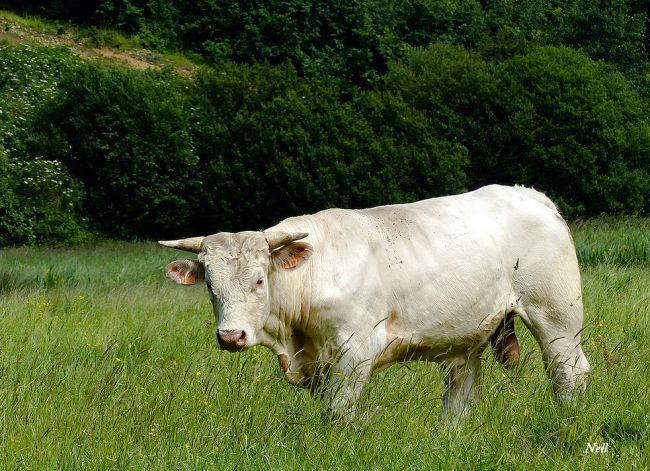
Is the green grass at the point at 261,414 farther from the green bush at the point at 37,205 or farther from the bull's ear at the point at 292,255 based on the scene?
the green bush at the point at 37,205

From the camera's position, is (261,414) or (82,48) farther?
(82,48)

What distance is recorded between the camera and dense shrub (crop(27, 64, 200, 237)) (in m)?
34.3

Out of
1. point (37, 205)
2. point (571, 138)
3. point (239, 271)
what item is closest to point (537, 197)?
point (239, 271)

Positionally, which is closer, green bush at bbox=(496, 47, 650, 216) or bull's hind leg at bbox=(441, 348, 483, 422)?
bull's hind leg at bbox=(441, 348, 483, 422)

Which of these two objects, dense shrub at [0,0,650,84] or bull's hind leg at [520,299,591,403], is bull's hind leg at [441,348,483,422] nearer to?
bull's hind leg at [520,299,591,403]

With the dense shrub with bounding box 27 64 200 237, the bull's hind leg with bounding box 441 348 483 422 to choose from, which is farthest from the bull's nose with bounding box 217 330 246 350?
the dense shrub with bounding box 27 64 200 237

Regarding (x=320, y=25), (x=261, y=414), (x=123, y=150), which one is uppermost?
(x=261, y=414)

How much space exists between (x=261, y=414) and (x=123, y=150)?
2874 cm

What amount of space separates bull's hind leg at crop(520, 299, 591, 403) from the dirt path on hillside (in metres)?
35.6

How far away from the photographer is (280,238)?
6.70 meters

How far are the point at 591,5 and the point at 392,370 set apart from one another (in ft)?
121

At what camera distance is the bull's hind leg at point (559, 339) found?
730 cm

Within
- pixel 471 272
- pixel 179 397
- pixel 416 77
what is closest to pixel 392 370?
pixel 471 272

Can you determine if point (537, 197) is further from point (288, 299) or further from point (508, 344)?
point (288, 299)
